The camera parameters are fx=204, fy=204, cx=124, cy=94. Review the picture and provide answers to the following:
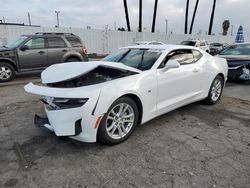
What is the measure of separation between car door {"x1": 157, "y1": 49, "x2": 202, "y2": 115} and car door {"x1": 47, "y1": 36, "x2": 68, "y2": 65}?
600 cm

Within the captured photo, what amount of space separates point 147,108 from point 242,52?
6682 mm

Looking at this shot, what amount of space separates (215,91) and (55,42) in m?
6.72

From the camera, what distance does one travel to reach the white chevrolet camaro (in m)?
2.73

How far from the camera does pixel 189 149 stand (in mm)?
3080

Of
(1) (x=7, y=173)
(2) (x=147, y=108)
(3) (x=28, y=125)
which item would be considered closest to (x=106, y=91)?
(2) (x=147, y=108)

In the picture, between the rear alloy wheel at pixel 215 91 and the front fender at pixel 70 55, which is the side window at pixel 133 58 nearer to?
the rear alloy wheel at pixel 215 91

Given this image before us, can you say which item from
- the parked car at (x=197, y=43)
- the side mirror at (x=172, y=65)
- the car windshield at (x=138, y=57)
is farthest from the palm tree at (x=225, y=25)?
the side mirror at (x=172, y=65)

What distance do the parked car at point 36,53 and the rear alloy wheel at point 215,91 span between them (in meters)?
6.09

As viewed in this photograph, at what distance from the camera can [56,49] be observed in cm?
873

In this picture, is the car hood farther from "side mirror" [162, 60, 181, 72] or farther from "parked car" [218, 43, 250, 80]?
"parked car" [218, 43, 250, 80]

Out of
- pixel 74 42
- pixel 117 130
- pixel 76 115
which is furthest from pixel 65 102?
pixel 74 42

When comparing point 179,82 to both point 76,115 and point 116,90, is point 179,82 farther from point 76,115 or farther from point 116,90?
point 76,115

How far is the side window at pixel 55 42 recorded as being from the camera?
8.62 metres

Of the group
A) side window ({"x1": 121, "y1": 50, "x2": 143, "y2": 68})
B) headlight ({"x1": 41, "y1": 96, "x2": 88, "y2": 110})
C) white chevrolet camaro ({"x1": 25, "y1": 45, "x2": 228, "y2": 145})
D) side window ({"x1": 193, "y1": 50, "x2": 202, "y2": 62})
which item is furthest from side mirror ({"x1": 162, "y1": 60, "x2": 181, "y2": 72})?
headlight ({"x1": 41, "y1": 96, "x2": 88, "y2": 110})
